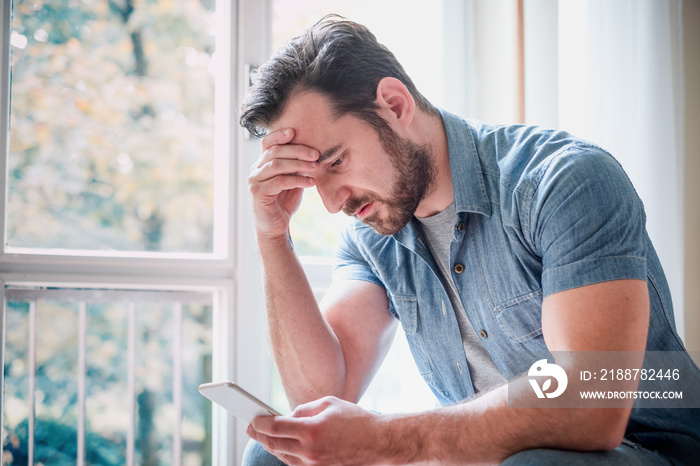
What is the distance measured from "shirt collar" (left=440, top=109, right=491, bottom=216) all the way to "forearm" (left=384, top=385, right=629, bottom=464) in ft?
1.31

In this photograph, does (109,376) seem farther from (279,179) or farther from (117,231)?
(279,179)

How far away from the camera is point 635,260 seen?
89cm

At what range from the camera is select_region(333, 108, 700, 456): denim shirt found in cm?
92

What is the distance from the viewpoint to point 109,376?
1.94 metres

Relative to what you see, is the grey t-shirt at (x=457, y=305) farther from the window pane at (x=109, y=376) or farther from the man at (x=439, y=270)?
the window pane at (x=109, y=376)

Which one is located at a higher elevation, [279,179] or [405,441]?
[279,179]

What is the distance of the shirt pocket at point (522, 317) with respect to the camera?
110cm

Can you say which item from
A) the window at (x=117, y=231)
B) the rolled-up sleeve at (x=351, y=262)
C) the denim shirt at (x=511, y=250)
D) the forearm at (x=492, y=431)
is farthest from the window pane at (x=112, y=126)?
the forearm at (x=492, y=431)

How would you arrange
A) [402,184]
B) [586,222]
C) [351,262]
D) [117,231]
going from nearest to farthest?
[586,222] → [402,184] → [351,262] → [117,231]

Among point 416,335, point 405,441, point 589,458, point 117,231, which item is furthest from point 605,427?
point 117,231

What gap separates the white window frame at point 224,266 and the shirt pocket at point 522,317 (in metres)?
0.93

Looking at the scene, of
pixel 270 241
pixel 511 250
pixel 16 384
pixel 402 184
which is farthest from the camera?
pixel 16 384

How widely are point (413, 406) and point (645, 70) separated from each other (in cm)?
121

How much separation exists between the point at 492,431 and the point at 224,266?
118 cm
